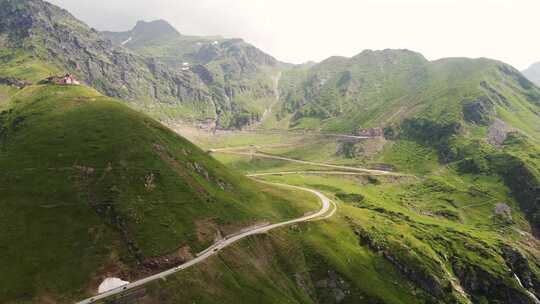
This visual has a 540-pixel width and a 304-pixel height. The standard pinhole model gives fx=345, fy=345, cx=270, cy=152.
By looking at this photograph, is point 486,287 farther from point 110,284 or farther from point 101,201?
point 101,201

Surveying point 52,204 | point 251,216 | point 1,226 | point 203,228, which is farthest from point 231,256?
point 1,226

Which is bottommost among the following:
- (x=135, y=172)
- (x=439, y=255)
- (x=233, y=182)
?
(x=439, y=255)

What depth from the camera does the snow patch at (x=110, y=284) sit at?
102500 mm

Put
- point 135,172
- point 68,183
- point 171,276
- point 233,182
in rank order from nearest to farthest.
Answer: point 171,276 → point 68,183 → point 135,172 → point 233,182

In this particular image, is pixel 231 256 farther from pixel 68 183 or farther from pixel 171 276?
pixel 68 183

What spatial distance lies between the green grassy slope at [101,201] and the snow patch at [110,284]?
104 inches

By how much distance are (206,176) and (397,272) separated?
10356 cm

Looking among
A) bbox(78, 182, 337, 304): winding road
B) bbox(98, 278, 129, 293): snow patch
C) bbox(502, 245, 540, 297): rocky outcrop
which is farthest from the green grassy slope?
bbox(502, 245, 540, 297): rocky outcrop

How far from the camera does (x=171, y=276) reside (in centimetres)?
11106

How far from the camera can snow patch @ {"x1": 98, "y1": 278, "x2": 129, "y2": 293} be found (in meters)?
102

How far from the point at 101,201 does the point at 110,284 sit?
122ft

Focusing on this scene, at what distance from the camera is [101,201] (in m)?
130

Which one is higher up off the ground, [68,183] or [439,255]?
[68,183]

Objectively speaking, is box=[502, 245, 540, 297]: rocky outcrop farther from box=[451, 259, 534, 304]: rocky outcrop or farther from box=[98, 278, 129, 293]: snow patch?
box=[98, 278, 129, 293]: snow patch
